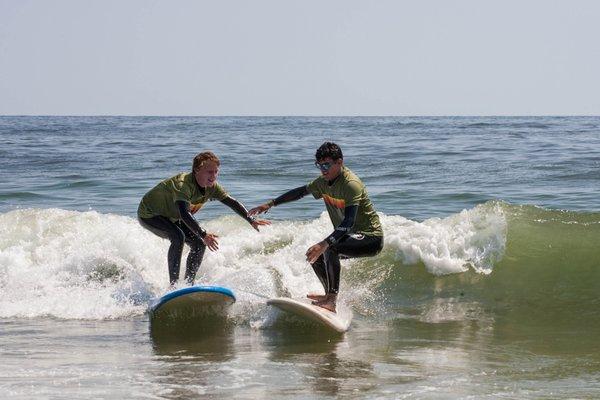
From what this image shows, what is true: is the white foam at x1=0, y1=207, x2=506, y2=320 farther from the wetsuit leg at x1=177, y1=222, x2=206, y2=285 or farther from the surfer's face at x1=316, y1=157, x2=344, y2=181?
the surfer's face at x1=316, y1=157, x2=344, y2=181

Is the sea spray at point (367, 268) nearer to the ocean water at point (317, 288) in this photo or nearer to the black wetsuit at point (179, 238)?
the ocean water at point (317, 288)

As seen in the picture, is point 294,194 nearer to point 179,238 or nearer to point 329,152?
point 329,152

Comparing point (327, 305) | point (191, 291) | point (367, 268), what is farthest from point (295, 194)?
point (367, 268)

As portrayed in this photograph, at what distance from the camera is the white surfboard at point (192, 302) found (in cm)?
910

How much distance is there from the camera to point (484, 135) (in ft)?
123

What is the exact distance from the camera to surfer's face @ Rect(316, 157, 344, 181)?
8531 mm

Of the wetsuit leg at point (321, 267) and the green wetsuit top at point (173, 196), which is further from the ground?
the green wetsuit top at point (173, 196)

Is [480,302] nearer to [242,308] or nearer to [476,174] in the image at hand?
[242,308]

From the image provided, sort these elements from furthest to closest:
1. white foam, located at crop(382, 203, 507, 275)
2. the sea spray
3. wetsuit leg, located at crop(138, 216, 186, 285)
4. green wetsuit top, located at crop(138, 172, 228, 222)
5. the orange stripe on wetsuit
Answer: white foam, located at crop(382, 203, 507, 275) < the sea spray < wetsuit leg, located at crop(138, 216, 186, 285) < green wetsuit top, located at crop(138, 172, 228, 222) < the orange stripe on wetsuit

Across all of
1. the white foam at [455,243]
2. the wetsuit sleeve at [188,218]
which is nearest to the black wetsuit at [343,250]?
the wetsuit sleeve at [188,218]

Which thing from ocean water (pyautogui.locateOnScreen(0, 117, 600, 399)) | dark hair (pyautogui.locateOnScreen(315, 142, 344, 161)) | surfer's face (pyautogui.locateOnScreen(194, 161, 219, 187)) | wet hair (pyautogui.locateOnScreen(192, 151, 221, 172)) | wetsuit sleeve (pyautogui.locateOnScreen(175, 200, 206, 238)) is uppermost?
dark hair (pyautogui.locateOnScreen(315, 142, 344, 161))

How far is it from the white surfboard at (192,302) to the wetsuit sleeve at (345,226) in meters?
1.35

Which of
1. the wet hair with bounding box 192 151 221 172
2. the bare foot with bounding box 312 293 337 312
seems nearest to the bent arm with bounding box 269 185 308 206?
the wet hair with bounding box 192 151 221 172

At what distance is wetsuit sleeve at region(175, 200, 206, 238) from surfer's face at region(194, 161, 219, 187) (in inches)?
12.0
